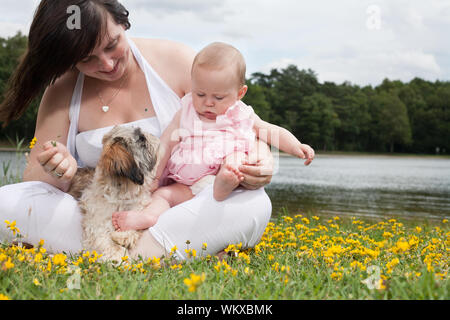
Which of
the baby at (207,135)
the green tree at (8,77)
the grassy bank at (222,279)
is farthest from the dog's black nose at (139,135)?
the green tree at (8,77)

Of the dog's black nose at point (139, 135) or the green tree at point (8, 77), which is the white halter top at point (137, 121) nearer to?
the dog's black nose at point (139, 135)

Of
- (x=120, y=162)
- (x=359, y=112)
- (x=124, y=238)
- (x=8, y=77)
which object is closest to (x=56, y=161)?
(x=120, y=162)

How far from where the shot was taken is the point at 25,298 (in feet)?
7.63

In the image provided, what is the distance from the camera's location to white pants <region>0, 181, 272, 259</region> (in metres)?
3.40

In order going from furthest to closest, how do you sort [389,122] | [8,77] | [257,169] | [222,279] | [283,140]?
[389,122] < [8,77] < [283,140] < [257,169] < [222,279]

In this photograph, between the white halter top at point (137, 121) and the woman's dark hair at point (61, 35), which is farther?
the white halter top at point (137, 121)

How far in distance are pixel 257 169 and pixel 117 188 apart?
118 cm

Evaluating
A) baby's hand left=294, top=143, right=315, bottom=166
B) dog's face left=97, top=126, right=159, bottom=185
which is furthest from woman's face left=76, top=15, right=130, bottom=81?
baby's hand left=294, top=143, right=315, bottom=166

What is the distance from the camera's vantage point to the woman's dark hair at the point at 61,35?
3395mm

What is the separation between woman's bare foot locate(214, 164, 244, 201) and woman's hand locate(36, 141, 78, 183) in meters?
1.18

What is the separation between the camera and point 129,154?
3.24m

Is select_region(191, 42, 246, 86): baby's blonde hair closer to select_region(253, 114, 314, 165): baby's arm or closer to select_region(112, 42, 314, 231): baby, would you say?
select_region(112, 42, 314, 231): baby

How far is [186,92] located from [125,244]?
176cm

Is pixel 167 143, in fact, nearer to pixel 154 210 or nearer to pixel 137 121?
pixel 137 121
